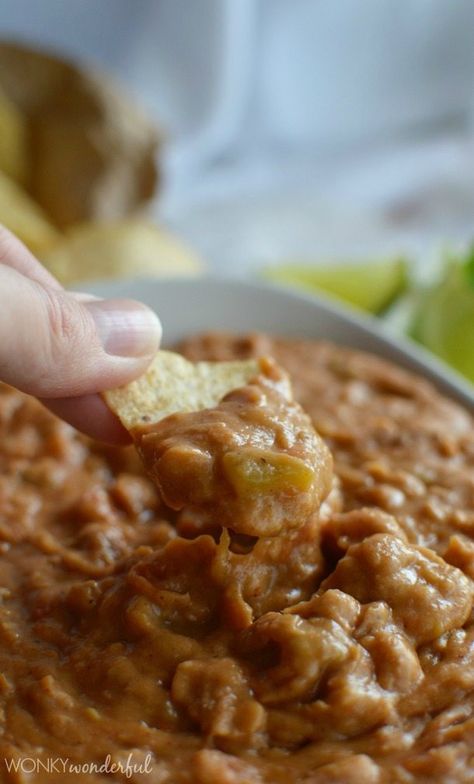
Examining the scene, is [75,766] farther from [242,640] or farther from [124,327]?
[124,327]

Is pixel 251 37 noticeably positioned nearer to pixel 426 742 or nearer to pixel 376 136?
pixel 376 136

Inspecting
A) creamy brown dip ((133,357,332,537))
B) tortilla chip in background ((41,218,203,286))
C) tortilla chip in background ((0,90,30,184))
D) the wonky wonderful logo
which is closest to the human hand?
creamy brown dip ((133,357,332,537))

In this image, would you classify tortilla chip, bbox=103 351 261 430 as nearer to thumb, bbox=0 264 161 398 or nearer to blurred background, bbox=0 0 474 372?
thumb, bbox=0 264 161 398

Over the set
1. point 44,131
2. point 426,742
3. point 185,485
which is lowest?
point 44,131

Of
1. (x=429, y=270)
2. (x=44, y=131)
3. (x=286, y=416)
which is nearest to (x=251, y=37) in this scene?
(x=44, y=131)

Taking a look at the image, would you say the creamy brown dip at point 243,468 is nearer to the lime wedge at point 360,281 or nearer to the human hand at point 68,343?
the human hand at point 68,343

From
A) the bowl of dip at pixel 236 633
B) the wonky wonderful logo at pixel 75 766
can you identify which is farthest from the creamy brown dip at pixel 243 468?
the wonky wonderful logo at pixel 75 766

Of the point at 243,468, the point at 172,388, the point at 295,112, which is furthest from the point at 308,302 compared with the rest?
the point at 295,112
